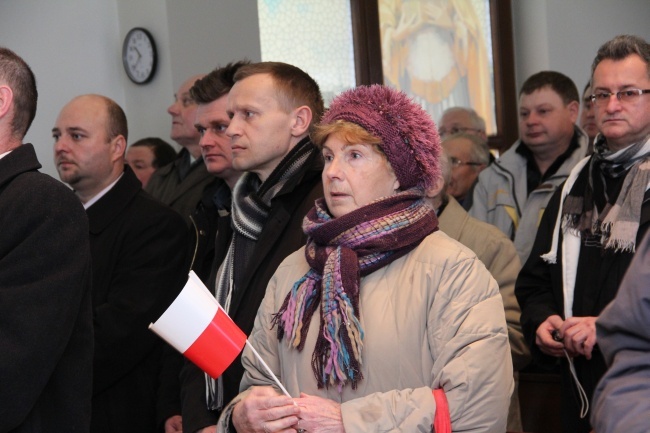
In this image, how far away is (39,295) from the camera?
2125 mm

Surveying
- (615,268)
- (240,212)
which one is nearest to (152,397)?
(240,212)

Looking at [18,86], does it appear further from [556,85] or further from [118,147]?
[556,85]

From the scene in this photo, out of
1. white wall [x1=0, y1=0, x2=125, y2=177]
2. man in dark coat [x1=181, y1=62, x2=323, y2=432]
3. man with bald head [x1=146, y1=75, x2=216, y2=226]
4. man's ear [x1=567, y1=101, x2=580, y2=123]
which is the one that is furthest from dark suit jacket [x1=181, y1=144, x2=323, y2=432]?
white wall [x1=0, y1=0, x2=125, y2=177]

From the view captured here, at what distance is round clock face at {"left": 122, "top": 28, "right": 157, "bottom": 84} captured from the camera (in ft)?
18.6

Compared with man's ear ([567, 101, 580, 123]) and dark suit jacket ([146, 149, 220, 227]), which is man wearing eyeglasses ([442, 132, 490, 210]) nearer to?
man's ear ([567, 101, 580, 123])

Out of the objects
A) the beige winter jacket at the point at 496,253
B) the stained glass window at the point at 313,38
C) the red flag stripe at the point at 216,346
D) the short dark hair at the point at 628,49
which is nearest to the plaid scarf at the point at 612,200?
the short dark hair at the point at 628,49

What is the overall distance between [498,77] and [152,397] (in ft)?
17.5

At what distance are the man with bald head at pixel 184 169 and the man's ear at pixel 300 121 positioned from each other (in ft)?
3.82

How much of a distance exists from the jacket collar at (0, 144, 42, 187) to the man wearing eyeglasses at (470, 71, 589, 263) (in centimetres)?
258

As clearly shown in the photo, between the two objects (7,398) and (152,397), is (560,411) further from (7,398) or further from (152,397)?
(7,398)

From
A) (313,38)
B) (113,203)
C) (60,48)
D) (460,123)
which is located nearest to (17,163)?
(113,203)

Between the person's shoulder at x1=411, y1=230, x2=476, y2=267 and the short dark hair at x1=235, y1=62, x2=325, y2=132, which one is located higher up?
the short dark hair at x1=235, y1=62, x2=325, y2=132

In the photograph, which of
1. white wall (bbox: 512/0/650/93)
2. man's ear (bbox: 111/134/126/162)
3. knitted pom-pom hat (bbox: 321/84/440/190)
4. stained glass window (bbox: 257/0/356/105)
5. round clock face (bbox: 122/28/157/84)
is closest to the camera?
knitted pom-pom hat (bbox: 321/84/440/190)

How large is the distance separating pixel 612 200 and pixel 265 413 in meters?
1.30
